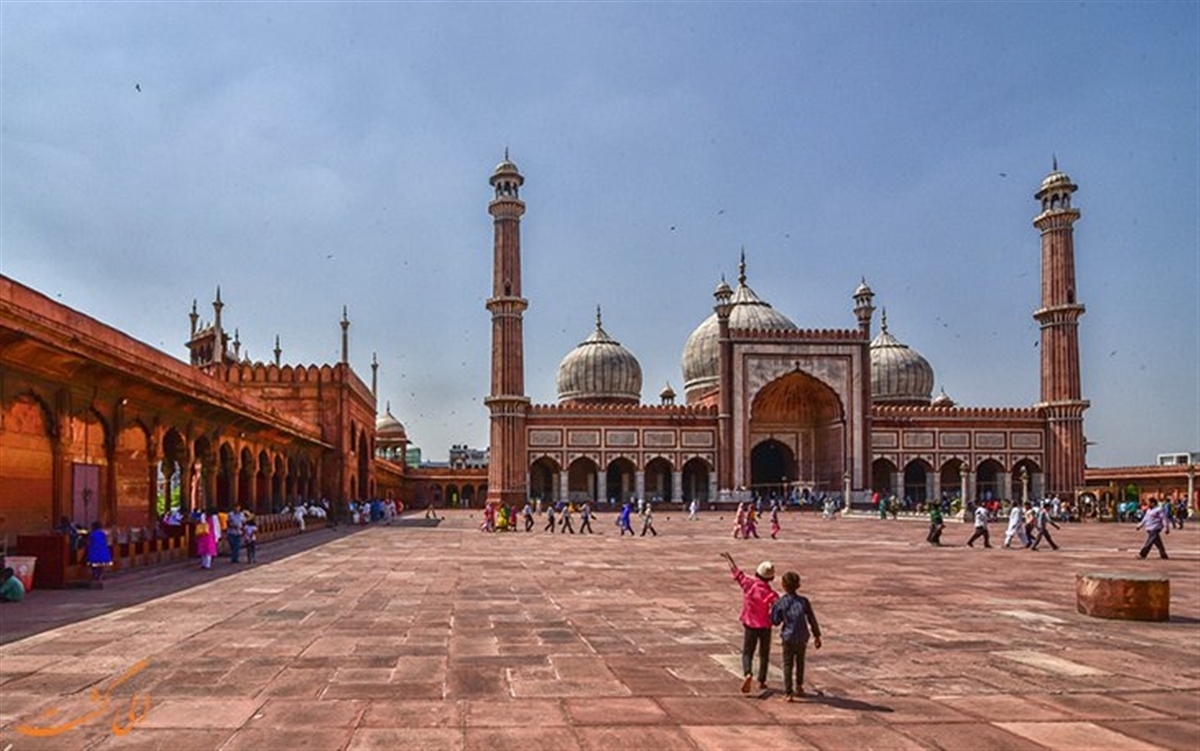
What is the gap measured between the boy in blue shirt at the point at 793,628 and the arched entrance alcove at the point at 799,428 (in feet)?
159

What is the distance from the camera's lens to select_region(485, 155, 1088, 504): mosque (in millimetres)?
51938

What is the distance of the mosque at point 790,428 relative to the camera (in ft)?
170

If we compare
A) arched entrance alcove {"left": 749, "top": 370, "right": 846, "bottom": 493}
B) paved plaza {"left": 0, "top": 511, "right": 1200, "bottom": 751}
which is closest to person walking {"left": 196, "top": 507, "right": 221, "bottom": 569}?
paved plaza {"left": 0, "top": 511, "right": 1200, "bottom": 751}

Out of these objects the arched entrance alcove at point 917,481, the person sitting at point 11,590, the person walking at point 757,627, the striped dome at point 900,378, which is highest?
the striped dome at point 900,378

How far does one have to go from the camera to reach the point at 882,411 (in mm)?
56156

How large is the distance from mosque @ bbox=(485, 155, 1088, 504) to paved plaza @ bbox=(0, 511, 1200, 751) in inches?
1447

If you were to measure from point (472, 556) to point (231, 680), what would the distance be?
13.4 meters

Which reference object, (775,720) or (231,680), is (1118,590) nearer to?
(775,720)

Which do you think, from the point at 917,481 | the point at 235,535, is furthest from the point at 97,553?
the point at 917,481

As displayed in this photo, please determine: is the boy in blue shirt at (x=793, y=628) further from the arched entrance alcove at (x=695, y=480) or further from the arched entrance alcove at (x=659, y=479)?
the arched entrance alcove at (x=659, y=479)

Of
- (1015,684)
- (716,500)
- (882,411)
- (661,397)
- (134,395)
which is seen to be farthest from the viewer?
(661,397)

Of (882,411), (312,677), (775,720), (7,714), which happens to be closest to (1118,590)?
(775,720)

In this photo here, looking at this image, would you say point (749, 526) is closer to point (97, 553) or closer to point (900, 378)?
point (97, 553)

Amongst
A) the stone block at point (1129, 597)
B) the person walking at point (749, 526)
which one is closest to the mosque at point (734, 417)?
the person walking at point (749, 526)
